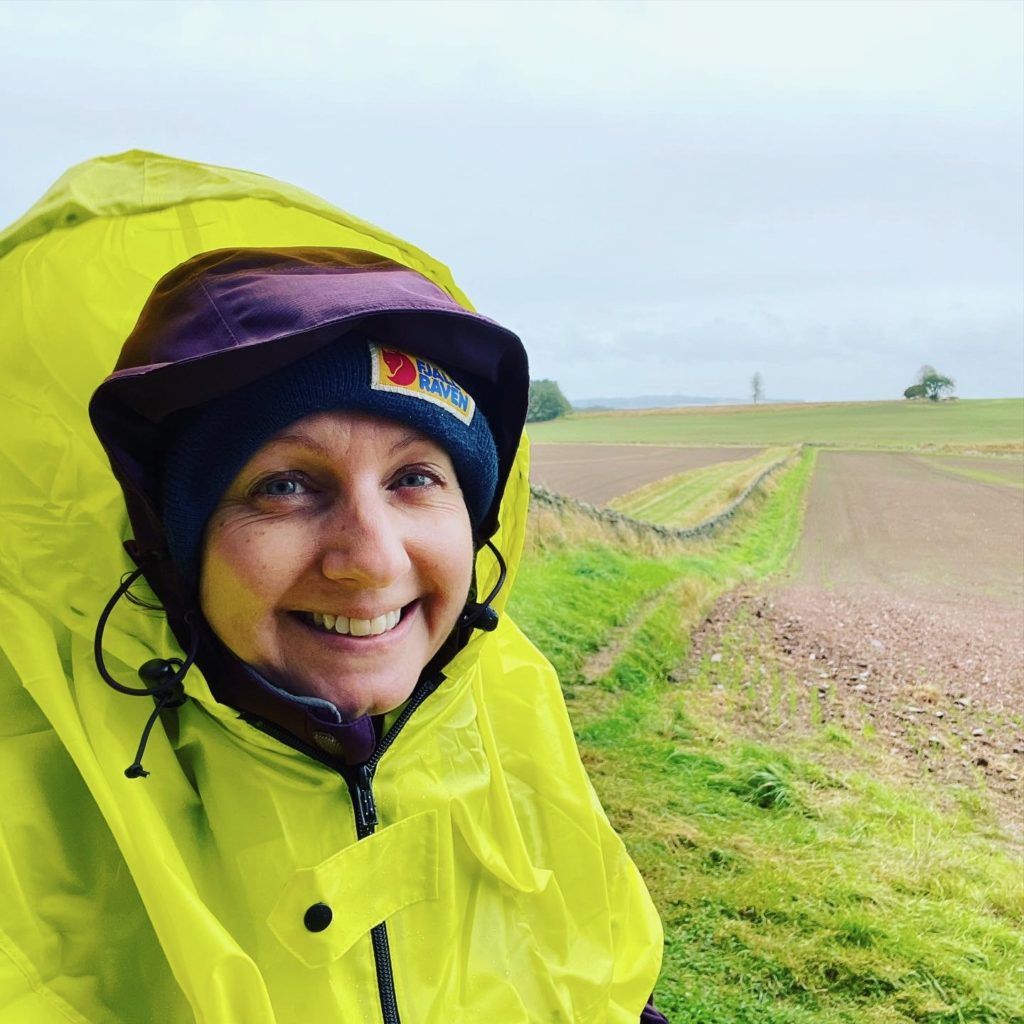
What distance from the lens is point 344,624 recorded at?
121 cm

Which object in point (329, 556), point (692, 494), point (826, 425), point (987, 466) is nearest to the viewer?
point (329, 556)

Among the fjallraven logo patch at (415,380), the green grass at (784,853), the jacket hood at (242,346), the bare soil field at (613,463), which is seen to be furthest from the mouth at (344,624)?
the bare soil field at (613,463)

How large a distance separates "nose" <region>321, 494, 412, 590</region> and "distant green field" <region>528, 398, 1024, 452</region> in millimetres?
5596

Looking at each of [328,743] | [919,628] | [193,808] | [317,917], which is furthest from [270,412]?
[919,628]

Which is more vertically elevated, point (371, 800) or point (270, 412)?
point (270, 412)

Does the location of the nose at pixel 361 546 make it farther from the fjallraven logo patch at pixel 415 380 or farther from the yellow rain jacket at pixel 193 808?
the yellow rain jacket at pixel 193 808

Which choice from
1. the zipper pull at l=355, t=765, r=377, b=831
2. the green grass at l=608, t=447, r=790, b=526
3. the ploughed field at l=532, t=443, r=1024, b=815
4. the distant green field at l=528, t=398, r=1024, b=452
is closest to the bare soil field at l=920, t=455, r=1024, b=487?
the ploughed field at l=532, t=443, r=1024, b=815

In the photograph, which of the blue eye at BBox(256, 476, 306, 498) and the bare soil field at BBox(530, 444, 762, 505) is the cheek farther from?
the bare soil field at BBox(530, 444, 762, 505)

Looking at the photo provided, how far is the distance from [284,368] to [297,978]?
2.88 ft

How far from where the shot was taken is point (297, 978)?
1168 mm

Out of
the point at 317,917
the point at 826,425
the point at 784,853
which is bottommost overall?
the point at 784,853

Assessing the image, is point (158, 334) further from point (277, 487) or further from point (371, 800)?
point (371, 800)

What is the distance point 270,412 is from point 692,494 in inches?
634

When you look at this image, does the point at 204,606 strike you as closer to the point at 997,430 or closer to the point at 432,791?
the point at 432,791
